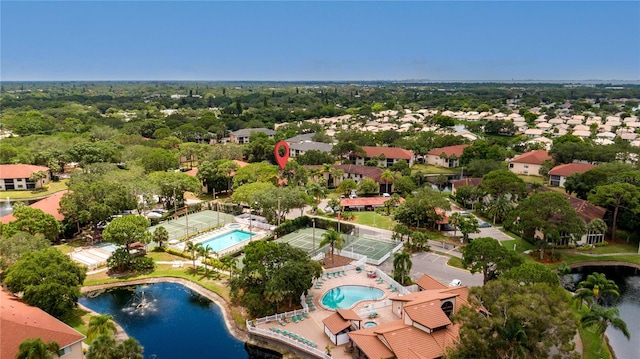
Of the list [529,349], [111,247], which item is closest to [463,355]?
[529,349]

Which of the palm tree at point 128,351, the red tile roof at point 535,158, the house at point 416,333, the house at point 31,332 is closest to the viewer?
the palm tree at point 128,351

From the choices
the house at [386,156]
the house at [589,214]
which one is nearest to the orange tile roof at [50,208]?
the house at [386,156]

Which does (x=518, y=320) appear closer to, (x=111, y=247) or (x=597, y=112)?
(x=111, y=247)

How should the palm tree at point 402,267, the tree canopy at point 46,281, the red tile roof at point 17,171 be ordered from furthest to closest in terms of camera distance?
the red tile roof at point 17,171 < the palm tree at point 402,267 < the tree canopy at point 46,281

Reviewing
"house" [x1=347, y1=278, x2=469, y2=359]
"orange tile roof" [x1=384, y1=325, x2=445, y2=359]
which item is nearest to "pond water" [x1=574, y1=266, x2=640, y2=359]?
"house" [x1=347, y1=278, x2=469, y2=359]

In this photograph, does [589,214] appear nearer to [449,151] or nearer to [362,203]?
[362,203]

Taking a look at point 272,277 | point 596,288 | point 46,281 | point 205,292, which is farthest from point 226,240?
point 596,288

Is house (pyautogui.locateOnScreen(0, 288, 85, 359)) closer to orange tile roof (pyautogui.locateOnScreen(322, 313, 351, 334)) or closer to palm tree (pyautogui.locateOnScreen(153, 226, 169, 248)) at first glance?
orange tile roof (pyautogui.locateOnScreen(322, 313, 351, 334))

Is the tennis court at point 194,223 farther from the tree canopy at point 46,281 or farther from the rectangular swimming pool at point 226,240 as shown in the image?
the tree canopy at point 46,281
